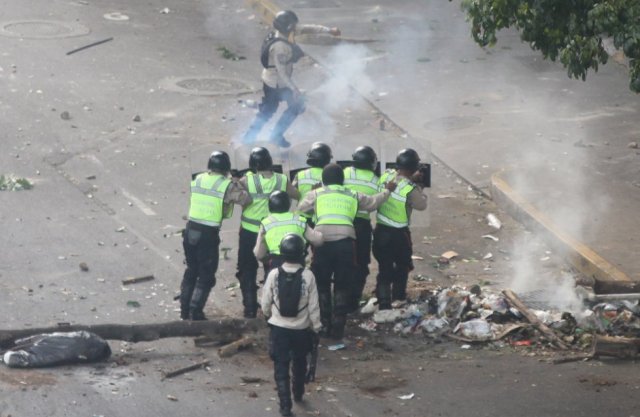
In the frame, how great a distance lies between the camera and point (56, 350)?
1003cm

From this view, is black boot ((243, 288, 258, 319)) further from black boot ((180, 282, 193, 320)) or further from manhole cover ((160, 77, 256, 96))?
manhole cover ((160, 77, 256, 96))

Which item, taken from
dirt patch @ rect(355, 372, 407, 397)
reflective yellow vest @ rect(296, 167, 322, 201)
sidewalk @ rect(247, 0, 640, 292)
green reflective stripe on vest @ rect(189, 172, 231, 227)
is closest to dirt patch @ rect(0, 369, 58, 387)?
green reflective stripe on vest @ rect(189, 172, 231, 227)

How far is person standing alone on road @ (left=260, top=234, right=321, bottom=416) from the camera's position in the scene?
9.32 metres

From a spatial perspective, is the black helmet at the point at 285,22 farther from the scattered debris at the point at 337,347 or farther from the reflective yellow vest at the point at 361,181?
the scattered debris at the point at 337,347

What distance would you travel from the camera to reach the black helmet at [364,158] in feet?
37.5

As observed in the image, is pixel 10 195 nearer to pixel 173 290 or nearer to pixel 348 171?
pixel 173 290

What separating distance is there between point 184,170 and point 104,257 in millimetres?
3046

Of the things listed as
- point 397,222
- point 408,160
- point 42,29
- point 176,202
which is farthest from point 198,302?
point 42,29

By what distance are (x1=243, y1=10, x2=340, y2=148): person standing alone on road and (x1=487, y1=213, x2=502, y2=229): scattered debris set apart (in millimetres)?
3035

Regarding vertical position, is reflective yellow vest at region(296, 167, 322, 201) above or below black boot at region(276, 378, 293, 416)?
above

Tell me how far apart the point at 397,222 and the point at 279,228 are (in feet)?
5.55

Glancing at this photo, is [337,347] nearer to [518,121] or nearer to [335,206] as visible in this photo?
[335,206]

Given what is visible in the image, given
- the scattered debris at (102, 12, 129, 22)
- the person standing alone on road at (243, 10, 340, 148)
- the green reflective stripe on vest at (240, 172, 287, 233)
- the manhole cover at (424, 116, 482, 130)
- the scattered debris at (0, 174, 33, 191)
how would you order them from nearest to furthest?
the green reflective stripe on vest at (240, 172, 287, 233)
the scattered debris at (0, 174, 33, 191)
the person standing alone on road at (243, 10, 340, 148)
the manhole cover at (424, 116, 482, 130)
the scattered debris at (102, 12, 129, 22)

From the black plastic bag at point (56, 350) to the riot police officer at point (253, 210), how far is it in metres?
1.55
